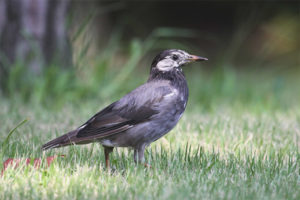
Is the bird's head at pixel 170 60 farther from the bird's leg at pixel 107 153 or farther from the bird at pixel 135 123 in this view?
the bird's leg at pixel 107 153

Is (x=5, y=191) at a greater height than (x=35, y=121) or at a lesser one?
lesser

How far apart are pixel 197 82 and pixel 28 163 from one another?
4.97 meters

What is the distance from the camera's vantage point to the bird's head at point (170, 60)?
4.48 metres

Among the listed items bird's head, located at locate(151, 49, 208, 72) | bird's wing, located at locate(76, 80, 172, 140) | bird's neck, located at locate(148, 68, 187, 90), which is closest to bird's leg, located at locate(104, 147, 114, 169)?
bird's wing, located at locate(76, 80, 172, 140)

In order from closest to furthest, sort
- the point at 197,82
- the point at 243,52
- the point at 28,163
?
1. the point at 28,163
2. the point at 197,82
3. the point at 243,52

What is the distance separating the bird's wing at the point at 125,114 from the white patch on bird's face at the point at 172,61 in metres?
0.44

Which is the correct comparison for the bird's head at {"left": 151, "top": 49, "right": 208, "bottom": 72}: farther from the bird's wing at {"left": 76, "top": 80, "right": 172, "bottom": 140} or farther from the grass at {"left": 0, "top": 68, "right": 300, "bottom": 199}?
the grass at {"left": 0, "top": 68, "right": 300, "bottom": 199}

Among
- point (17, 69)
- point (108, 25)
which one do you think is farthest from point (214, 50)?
point (17, 69)

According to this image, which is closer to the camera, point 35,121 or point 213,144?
point 213,144

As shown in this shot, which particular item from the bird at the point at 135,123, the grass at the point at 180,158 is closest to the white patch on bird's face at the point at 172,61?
the bird at the point at 135,123

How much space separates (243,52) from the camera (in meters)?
14.2

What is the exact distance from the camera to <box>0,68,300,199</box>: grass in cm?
306

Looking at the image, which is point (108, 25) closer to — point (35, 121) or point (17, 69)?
point (17, 69)

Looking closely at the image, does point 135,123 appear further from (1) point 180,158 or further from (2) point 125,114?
(1) point 180,158
